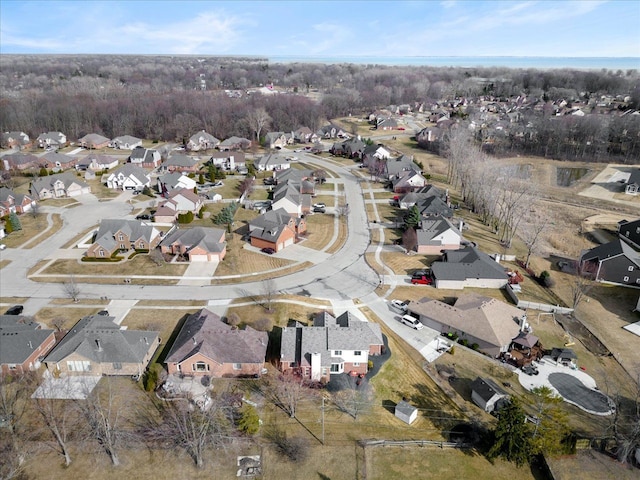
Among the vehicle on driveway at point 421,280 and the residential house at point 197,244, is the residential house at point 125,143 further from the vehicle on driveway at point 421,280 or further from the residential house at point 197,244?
the vehicle on driveway at point 421,280

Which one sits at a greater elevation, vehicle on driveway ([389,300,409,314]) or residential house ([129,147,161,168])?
residential house ([129,147,161,168])

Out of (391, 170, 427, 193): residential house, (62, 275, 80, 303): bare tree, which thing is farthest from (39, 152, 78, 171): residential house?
(391, 170, 427, 193): residential house

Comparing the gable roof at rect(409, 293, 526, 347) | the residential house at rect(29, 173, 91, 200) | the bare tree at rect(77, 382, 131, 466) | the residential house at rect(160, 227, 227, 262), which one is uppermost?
the residential house at rect(29, 173, 91, 200)

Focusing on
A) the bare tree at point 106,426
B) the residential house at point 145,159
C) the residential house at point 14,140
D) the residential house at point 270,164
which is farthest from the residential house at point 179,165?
the bare tree at point 106,426

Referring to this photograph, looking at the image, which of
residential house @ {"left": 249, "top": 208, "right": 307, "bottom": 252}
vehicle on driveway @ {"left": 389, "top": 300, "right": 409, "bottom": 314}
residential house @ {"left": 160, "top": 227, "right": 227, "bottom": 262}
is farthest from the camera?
residential house @ {"left": 249, "top": 208, "right": 307, "bottom": 252}

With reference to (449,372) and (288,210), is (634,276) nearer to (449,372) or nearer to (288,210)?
(449,372)

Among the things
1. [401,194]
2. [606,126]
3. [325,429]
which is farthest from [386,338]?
[606,126]

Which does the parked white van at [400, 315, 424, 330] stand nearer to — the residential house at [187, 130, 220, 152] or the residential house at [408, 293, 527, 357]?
the residential house at [408, 293, 527, 357]
